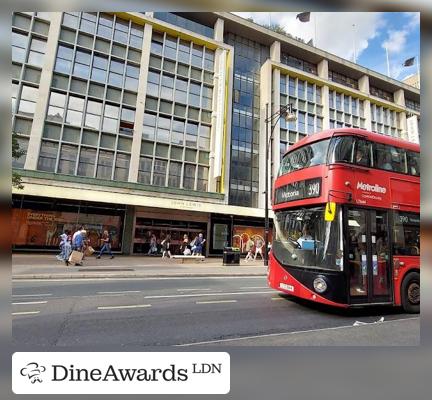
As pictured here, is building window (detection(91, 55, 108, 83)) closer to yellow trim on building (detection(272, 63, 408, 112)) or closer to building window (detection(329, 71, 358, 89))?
yellow trim on building (detection(272, 63, 408, 112))

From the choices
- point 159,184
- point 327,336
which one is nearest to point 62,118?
point 159,184

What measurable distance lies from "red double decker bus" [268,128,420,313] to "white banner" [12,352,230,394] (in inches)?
160

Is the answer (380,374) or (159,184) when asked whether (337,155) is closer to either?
(380,374)

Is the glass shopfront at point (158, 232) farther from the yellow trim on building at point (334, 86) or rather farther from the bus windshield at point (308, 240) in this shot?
the yellow trim on building at point (334, 86)

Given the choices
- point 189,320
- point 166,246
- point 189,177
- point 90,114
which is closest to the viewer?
point 189,320

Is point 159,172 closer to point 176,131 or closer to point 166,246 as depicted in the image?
point 176,131

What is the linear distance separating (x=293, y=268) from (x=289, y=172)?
2.37m

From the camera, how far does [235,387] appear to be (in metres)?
2.63

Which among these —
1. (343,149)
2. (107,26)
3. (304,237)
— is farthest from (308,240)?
(107,26)

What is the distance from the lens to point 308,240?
6.34 m

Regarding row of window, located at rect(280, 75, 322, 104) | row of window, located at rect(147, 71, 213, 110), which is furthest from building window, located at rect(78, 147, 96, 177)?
row of window, located at rect(280, 75, 322, 104)

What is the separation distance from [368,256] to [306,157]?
8.46 feet

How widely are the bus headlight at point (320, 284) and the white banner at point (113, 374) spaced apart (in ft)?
12.8

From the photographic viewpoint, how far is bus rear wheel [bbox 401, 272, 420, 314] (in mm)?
6617
